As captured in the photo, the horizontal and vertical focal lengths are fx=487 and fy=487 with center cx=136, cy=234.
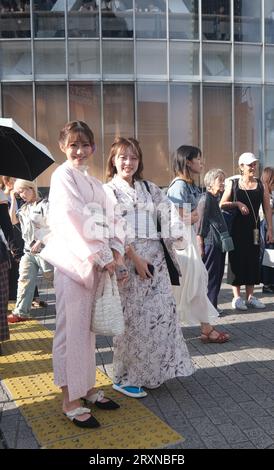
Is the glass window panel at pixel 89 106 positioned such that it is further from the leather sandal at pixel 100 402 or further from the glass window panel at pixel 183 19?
the leather sandal at pixel 100 402

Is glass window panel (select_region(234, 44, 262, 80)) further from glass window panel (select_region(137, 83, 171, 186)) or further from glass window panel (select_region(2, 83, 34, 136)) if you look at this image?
glass window panel (select_region(2, 83, 34, 136))

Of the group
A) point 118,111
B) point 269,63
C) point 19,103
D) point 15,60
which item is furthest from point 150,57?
point 19,103

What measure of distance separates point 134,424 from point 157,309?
0.83 meters

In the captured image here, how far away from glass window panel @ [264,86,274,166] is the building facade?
1.8 inches

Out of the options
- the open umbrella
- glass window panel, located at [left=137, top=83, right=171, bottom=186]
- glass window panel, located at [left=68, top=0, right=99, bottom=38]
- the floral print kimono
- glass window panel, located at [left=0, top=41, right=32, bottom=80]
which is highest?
glass window panel, located at [left=68, top=0, right=99, bottom=38]

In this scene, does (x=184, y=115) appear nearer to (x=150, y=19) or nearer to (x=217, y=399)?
(x=150, y=19)

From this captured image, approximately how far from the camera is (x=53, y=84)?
14664 millimetres

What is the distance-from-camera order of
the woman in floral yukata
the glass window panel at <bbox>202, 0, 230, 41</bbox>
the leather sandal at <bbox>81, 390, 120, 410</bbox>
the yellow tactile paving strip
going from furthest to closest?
the glass window panel at <bbox>202, 0, 230, 41</bbox> → the woman in floral yukata → the leather sandal at <bbox>81, 390, 120, 410</bbox> → the yellow tactile paving strip

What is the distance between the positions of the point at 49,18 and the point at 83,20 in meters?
1.02

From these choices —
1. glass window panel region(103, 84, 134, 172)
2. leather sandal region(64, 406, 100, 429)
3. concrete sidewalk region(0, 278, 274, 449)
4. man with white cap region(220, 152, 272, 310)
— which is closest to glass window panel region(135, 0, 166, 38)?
glass window panel region(103, 84, 134, 172)

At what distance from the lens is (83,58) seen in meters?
14.6

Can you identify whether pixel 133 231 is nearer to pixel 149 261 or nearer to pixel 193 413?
pixel 149 261

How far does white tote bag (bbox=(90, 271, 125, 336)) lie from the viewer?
309cm

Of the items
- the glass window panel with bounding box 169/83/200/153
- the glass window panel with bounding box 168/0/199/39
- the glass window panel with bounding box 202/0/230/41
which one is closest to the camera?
the glass window panel with bounding box 168/0/199/39
